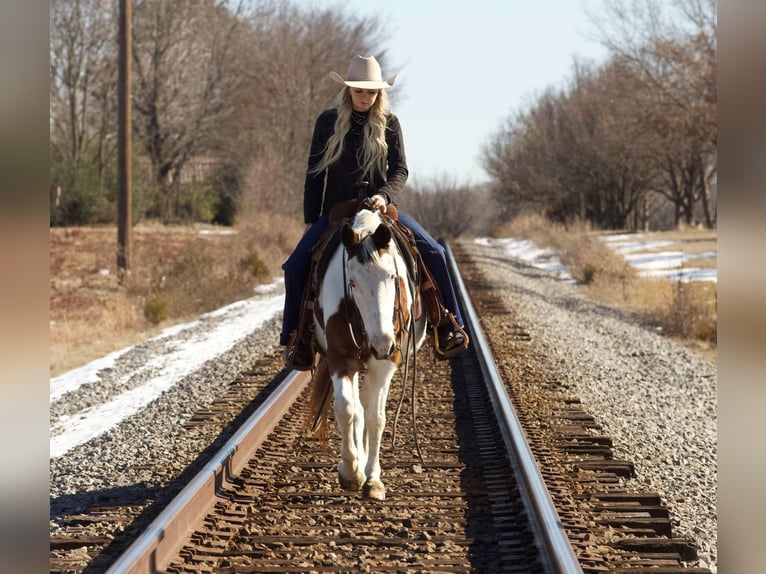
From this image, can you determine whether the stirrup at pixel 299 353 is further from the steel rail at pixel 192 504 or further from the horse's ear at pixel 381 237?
the horse's ear at pixel 381 237

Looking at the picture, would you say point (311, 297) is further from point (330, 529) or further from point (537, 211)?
point (537, 211)

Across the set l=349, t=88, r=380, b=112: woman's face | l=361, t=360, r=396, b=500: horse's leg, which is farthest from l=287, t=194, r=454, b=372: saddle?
l=349, t=88, r=380, b=112: woman's face

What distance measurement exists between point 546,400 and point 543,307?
9.54m

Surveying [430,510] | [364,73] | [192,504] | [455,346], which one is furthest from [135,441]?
[364,73]

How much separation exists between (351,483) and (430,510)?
52cm

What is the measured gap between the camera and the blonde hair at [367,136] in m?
6.08

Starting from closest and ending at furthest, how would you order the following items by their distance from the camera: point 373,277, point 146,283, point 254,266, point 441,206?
1. point 373,277
2. point 146,283
3. point 254,266
4. point 441,206

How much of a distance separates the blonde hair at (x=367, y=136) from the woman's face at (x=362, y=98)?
4cm

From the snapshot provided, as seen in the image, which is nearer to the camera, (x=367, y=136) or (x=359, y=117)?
(x=367, y=136)

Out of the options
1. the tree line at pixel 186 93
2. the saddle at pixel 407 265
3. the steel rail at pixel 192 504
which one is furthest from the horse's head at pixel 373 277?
the tree line at pixel 186 93

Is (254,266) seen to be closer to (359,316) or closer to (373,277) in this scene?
(359,316)

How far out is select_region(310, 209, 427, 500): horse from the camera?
17.5 ft

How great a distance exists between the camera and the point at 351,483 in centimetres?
596
